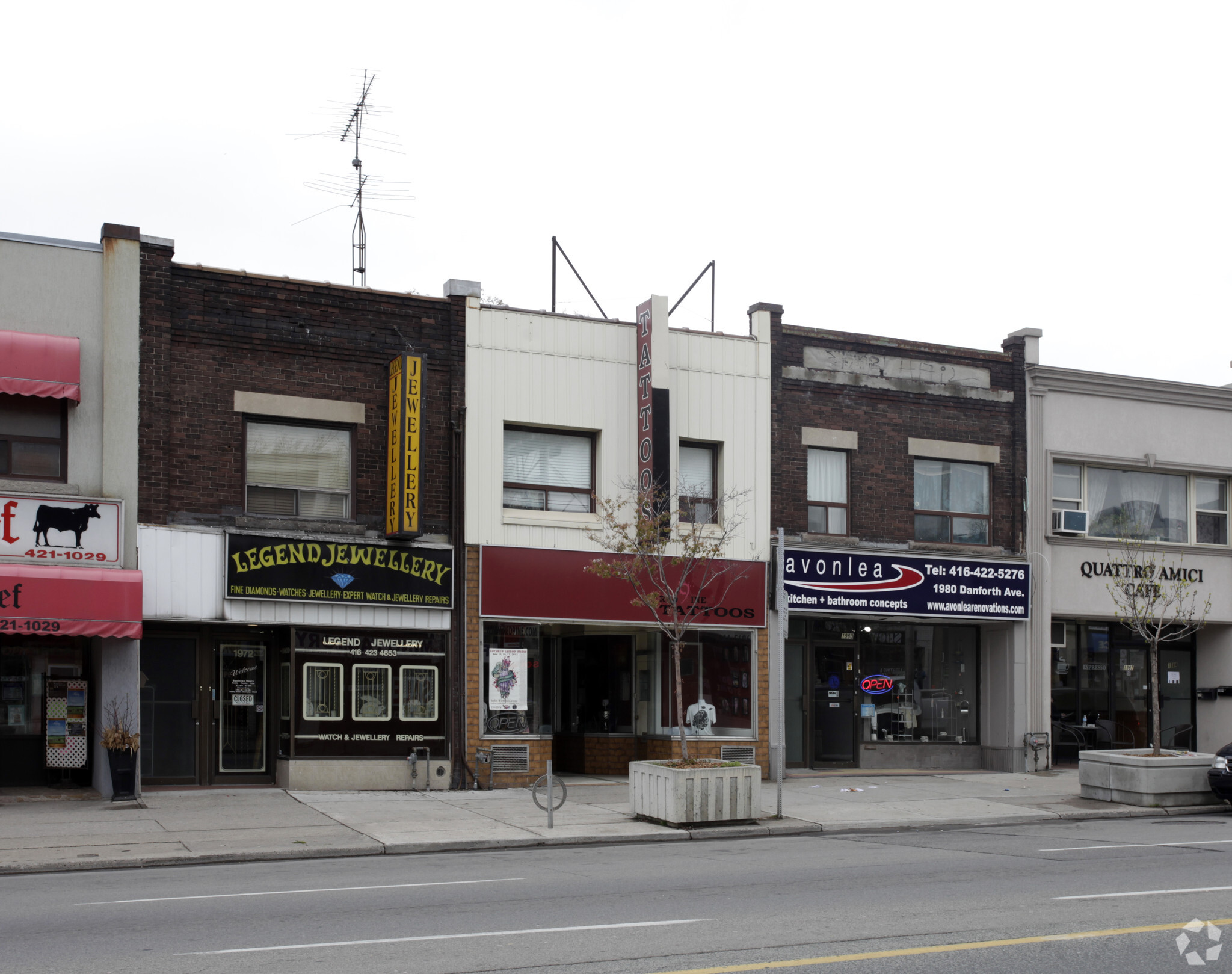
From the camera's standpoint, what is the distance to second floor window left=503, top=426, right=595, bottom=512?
853 inches

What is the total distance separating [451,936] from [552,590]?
1224cm

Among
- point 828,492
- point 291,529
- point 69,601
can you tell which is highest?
point 828,492

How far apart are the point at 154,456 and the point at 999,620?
593 inches

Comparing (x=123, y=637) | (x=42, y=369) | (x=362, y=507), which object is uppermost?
(x=42, y=369)

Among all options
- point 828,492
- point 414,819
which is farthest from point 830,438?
point 414,819

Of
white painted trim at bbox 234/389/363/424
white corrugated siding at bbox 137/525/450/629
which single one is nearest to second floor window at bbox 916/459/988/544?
white painted trim at bbox 234/389/363/424

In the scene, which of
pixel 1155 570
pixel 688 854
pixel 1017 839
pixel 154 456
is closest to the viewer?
pixel 688 854

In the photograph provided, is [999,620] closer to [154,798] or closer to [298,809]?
[298,809]

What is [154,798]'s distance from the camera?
18547 millimetres

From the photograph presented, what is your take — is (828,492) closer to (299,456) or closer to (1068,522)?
(1068,522)

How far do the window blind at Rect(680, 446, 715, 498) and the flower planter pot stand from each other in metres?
9.67

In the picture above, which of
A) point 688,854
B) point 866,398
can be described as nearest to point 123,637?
point 688,854

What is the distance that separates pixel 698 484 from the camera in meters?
22.8

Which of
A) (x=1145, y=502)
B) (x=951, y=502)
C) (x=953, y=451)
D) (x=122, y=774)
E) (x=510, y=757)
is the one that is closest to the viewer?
(x=122, y=774)
